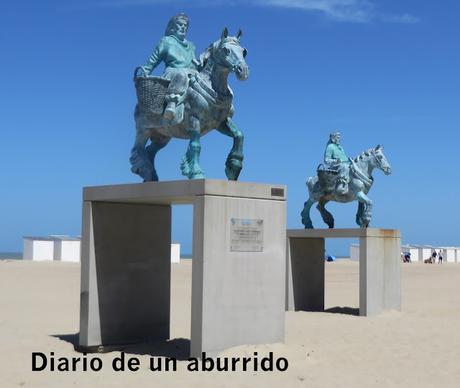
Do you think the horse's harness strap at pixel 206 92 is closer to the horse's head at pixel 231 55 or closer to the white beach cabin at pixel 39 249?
the horse's head at pixel 231 55

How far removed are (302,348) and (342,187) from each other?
780 centimetres

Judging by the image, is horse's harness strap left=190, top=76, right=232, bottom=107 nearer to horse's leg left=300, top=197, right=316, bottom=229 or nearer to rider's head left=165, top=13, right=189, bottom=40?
rider's head left=165, top=13, right=189, bottom=40

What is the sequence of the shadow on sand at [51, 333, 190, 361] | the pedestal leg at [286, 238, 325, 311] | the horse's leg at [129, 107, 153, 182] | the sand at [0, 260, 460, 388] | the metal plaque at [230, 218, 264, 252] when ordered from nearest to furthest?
the sand at [0, 260, 460, 388], the metal plaque at [230, 218, 264, 252], the shadow on sand at [51, 333, 190, 361], the horse's leg at [129, 107, 153, 182], the pedestal leg at [286, 238, 325, 311]

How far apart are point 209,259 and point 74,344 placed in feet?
10.3

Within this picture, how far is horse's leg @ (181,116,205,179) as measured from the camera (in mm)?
9766

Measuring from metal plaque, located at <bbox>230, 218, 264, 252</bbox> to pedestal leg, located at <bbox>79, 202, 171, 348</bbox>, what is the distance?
2.24 metres

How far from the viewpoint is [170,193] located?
9.55m

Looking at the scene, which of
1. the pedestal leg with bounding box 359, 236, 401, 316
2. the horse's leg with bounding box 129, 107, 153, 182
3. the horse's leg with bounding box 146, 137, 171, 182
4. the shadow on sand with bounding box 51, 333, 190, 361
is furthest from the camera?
the pedestal leg with bounding box 359, 236, 401, 316

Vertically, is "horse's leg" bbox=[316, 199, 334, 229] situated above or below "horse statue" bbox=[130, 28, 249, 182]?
below

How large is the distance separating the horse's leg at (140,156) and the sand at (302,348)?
101 inches

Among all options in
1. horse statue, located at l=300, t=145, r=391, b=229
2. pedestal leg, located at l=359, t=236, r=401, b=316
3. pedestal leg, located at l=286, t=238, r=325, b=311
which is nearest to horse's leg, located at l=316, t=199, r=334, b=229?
horse statue, located at l=300, t=145, r=391, b=229

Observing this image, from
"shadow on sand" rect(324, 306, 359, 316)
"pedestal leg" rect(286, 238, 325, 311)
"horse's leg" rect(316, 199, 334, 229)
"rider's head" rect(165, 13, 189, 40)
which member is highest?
"rider's head" rect(165, 13, 189, 40)

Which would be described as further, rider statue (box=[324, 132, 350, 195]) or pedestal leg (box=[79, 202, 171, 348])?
rider statue (box=[324, 132, 350, 195])

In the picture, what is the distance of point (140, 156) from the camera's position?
1068cm
